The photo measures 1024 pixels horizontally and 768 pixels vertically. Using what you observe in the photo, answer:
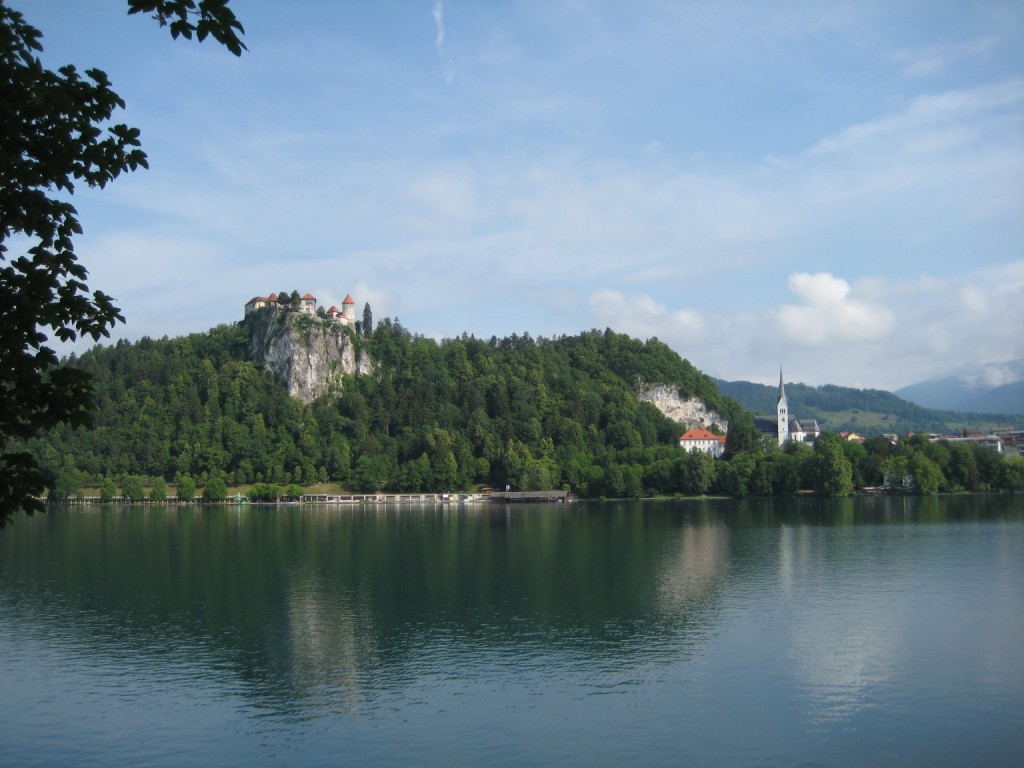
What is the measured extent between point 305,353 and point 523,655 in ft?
430

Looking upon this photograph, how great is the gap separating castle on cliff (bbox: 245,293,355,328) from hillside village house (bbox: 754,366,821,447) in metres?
83.2

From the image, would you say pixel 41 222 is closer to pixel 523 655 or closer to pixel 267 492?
pixel 523 655

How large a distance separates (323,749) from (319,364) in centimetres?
13737

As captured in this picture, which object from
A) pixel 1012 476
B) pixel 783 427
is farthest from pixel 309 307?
pixel 1012 476

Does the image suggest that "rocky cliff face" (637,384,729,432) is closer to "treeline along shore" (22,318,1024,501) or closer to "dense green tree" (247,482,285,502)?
"treeline along shore" (22,318,1024,501)

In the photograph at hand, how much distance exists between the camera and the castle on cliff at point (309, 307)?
532 ft

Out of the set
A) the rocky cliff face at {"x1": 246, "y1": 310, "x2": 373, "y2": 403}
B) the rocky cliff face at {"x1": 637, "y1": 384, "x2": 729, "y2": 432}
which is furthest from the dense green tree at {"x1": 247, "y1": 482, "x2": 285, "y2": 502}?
the rocky cliff face at {"x1": 637, "y1": 384, "x2": 729, "y2": 432}

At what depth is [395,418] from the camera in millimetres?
147375

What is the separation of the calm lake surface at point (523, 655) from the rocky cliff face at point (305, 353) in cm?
9642

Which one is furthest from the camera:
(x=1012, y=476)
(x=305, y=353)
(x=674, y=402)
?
(x=674, y=402)

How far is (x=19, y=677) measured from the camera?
2878 cm

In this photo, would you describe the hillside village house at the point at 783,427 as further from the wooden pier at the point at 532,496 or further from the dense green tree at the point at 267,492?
the dense green tree at the point at 267,492

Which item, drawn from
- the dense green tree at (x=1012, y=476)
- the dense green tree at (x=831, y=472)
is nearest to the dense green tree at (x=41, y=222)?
the dense green tree at (x=831, y=472)

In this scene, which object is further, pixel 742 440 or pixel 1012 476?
pixel 742 440
